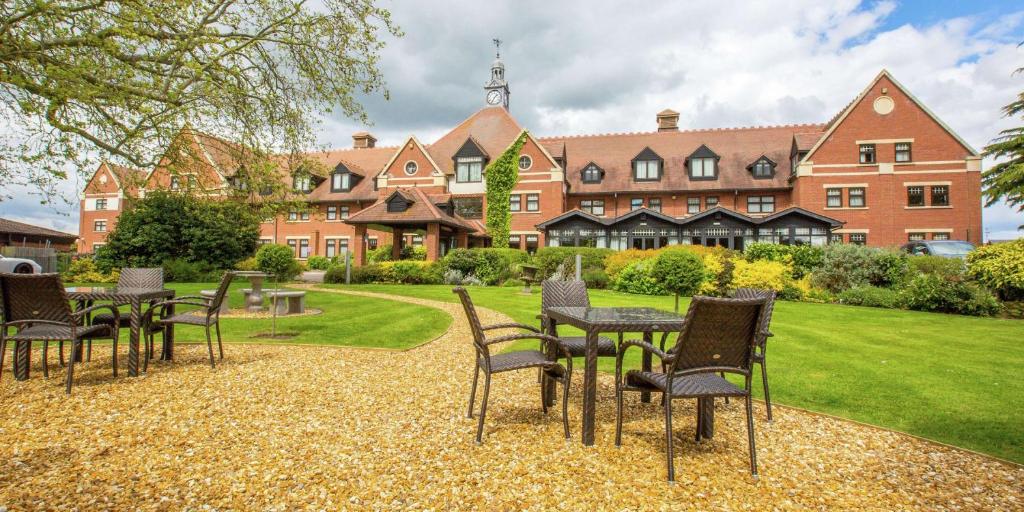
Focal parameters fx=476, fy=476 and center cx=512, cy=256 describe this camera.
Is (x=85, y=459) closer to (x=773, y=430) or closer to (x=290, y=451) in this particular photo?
(x=290, y=451)

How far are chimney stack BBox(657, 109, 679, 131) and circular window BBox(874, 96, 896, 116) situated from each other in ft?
41.6

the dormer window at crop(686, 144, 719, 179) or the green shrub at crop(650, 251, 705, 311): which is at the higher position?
the dormer window at crop(686, 144, 719, 179)

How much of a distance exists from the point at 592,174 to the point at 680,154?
6615 mm

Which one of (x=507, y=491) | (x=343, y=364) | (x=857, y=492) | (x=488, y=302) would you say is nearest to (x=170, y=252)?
(x=488, y=302)

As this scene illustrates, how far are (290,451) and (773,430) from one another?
4289 millimetres

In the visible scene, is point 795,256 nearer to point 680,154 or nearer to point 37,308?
point 680,154

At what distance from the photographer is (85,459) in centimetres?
356

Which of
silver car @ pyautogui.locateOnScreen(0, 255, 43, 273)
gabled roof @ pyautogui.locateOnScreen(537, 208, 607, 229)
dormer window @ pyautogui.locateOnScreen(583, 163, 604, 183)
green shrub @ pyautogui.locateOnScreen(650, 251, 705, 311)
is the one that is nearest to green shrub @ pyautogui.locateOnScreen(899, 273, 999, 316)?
green shrub @ pyautogui.locateOnScreen(650, 251, 705, 311)

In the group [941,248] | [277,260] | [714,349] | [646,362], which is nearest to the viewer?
[714,349]

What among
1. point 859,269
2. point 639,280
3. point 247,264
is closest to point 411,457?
point 639,280

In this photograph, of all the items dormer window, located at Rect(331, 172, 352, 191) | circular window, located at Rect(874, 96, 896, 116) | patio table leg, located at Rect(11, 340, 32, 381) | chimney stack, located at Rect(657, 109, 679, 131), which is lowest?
patio table leg, located at Rect(11, 340, 32, 381)

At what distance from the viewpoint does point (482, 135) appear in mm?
37094

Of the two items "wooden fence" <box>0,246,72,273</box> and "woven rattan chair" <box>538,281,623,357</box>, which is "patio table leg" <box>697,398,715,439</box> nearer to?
"woven rattan chair" <box>538,281,623,357</box>

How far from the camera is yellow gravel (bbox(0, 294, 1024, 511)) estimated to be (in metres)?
3.12
